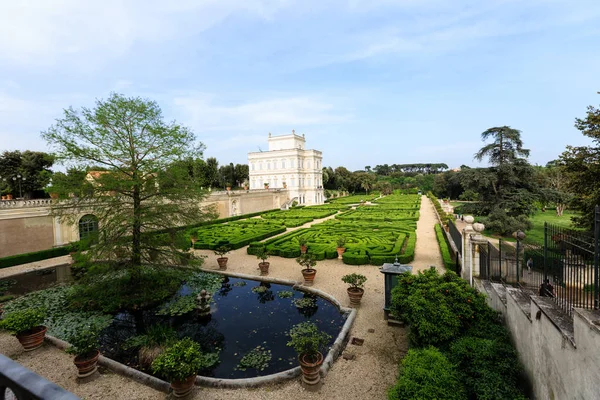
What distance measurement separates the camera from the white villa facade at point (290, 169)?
50844mm

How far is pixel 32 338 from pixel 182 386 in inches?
206

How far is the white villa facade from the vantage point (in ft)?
167

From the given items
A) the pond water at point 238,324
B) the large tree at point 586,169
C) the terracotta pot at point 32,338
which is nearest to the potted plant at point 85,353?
the pond water at point 238,324

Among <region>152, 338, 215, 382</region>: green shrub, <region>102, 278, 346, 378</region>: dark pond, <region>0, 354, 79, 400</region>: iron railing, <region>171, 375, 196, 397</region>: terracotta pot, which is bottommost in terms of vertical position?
<region>102, 278, 346, 378</region>: dark pond

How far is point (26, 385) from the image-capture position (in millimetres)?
1021

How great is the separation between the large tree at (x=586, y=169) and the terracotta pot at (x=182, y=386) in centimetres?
1448

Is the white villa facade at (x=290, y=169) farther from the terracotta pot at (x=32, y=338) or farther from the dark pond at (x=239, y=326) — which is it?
the terracotta pot at (x=32, y=338)

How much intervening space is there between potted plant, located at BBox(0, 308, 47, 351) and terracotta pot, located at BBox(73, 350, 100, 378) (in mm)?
2303

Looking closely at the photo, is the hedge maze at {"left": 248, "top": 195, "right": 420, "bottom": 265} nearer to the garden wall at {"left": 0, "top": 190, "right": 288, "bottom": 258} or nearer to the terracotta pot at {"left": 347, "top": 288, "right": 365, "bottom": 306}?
the terracotta pot at {"left": 347, "top": 288, "right": 365, "bottom": 306}

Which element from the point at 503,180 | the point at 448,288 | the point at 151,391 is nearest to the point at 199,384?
the point at 151,391

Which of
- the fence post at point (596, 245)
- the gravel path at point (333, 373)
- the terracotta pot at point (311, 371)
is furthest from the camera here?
the terracotta pot at point (311, 371)

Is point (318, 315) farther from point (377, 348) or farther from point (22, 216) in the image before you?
point (22, 216)

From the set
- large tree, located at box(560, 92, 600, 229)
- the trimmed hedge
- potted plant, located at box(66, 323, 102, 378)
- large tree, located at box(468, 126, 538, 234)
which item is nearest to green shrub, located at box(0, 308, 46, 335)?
potted plant, located at box(66, 323, 102, 378)

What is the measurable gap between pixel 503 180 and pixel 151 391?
20909 mm
